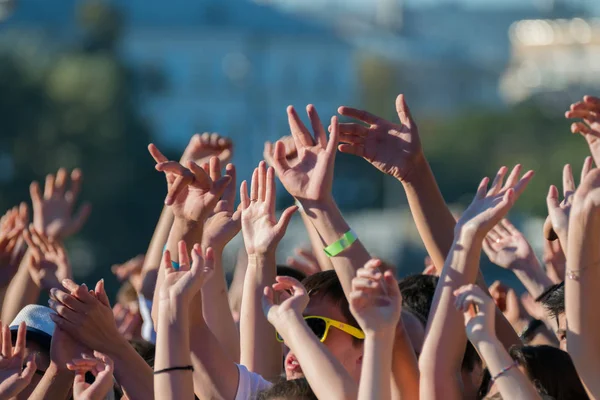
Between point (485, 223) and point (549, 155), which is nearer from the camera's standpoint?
point (485, 223)

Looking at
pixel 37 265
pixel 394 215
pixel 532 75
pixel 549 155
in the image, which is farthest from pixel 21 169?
pixel 532 75

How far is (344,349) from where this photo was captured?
4176 mm

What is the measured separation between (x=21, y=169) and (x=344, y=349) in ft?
138

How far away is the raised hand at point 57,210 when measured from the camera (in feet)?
19.4

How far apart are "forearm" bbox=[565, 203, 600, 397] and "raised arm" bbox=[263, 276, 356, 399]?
0.59 m

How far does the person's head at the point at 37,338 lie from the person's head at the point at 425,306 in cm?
106

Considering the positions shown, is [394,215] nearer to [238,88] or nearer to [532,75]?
[238,88]

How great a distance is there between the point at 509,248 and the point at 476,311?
5.19ft

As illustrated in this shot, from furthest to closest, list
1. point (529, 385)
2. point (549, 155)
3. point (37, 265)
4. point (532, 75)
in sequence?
point (532, 75)
point (549, 155)
point (37, 265)
point (529, 385)

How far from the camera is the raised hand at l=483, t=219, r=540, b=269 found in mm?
5203

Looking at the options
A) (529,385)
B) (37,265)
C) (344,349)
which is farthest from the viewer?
(37,265)

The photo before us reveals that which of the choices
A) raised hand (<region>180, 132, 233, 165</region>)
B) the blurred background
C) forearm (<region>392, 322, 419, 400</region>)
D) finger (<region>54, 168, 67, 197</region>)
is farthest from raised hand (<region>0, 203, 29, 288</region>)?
the blurred background

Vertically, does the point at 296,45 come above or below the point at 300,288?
below

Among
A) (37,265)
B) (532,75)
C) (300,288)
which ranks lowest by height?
(532,75)
